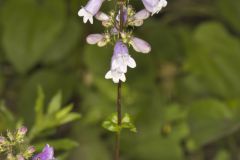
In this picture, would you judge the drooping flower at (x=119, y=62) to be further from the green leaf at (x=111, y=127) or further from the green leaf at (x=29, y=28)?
the green leaf at (x=29, y=28)

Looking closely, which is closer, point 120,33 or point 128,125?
point 120,33

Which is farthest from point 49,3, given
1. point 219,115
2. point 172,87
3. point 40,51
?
point 219,115

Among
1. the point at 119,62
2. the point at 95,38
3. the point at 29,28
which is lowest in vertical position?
the point at 119,62

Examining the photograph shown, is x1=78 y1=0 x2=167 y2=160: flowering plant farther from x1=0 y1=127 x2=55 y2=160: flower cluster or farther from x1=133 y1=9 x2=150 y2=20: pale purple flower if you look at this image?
x1=0 y1=127 x2=55 y2=160: flower cluster

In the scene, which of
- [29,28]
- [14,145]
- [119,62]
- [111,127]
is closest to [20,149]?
[14,145]

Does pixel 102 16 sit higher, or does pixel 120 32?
pixel 102 16

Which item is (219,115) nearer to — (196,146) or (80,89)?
(196,146)

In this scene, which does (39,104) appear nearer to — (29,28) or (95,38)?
(95,38)

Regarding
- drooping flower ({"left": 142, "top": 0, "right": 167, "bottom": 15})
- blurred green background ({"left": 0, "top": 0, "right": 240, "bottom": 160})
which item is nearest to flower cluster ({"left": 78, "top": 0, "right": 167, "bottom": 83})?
drooping flower ({"left": 142, "top": 0, "right": 167, "bottom": 15})
